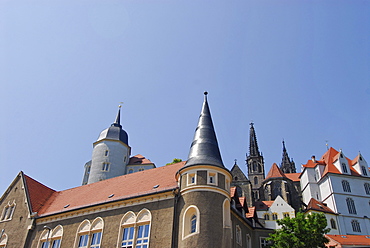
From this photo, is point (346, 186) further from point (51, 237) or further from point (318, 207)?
point (51, 237)

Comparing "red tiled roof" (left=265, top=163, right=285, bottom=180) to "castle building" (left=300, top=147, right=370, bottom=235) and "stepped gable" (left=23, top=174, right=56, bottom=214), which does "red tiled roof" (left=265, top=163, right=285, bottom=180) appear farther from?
"stepped gable" (left=23, top=174, right=56, bottom=214)

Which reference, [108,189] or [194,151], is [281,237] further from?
[108,189]

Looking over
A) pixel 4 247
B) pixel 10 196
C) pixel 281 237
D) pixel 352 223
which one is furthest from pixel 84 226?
pixel 352 223

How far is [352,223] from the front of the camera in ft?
159

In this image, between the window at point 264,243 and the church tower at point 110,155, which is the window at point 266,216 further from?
the church tower at point 110,155

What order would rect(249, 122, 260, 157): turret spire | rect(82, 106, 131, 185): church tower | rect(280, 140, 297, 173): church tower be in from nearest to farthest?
1. rect(82, 106, 131, 185): church tower
2. rect(249, 122, 260, 157): turret spire
3. rect(280, 140, 297, 173): church tower

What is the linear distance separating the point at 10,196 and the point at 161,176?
56.9 feet

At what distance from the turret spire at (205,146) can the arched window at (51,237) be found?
12387 millimetres

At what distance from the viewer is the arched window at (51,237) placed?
27281mm

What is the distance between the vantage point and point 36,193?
112ft

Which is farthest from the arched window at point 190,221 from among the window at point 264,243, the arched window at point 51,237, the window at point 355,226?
the window at point 355,226

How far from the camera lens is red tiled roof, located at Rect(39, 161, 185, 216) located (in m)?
26.1

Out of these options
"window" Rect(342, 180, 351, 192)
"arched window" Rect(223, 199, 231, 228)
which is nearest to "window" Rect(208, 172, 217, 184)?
"arched window" Rect(223, 199, 231, 228)

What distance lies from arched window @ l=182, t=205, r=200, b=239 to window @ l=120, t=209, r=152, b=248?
2.75 m
